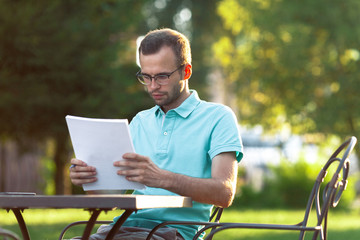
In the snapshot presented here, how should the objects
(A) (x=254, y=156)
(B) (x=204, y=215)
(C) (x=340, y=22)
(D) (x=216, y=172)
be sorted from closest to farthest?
(D) (x=216, y=172)
(B) (x=204, y=215)
(C) (x=340, y=22)
(A) (x=254, y=156)

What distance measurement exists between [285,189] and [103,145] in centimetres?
1843

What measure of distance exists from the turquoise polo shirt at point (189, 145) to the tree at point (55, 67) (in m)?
12.5

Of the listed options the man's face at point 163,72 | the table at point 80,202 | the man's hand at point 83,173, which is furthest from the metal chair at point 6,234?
the man's face at point 163,72

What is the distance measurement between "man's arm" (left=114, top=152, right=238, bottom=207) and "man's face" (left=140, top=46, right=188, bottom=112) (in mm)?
420

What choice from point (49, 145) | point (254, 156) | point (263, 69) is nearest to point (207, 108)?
point (263, 69)

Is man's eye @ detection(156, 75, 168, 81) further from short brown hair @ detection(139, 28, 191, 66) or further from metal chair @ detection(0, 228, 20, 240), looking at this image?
metal chair @ detection(0, 228, 20, 240)

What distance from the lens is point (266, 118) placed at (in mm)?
17906

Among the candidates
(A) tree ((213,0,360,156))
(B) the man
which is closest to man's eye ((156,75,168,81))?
(B) the man

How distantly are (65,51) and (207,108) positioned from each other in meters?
12.7

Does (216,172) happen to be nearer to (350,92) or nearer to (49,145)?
(350,92)

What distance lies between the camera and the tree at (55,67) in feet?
51.9

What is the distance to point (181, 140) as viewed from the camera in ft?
11.3

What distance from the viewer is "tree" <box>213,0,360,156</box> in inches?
599

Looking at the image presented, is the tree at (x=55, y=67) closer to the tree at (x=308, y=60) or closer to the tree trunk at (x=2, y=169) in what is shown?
the tree at (x=308, y=60)
